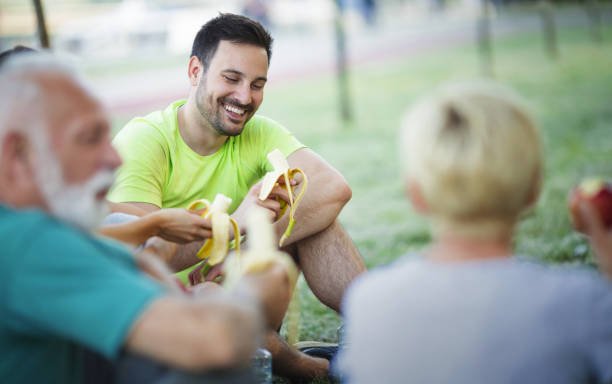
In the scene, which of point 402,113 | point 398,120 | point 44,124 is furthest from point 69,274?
point 402,113

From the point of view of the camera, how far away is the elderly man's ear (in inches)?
59.1

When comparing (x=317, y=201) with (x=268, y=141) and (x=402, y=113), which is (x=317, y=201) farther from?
(x=402, y=113)

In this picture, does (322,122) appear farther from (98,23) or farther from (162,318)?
(98,23)

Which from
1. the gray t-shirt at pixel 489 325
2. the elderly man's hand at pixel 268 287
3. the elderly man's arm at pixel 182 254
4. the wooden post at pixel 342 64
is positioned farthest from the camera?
the wooden post at pixel 342 64

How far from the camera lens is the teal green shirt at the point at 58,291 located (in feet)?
4.54

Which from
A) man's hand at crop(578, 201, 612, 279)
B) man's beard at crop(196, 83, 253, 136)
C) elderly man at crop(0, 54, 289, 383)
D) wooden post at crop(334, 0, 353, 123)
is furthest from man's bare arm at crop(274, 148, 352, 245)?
wooden post at crop(334, 0, 353, 123)

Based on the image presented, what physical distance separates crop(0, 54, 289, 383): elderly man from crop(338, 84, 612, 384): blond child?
299mm

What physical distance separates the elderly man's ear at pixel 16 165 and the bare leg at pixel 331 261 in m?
1.56

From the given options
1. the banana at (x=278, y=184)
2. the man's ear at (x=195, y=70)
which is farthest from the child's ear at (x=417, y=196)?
the man's ear at (x=195, y=70)

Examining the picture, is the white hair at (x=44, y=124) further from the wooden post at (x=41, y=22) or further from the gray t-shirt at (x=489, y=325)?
the wooden post at (x=41, y=22)

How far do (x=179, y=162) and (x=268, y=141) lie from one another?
0.41 m

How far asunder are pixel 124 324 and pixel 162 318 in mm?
73

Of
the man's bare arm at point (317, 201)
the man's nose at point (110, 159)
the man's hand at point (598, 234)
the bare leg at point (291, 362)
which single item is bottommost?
the bare leg at point (291, 362)

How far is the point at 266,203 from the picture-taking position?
2.64 metres
